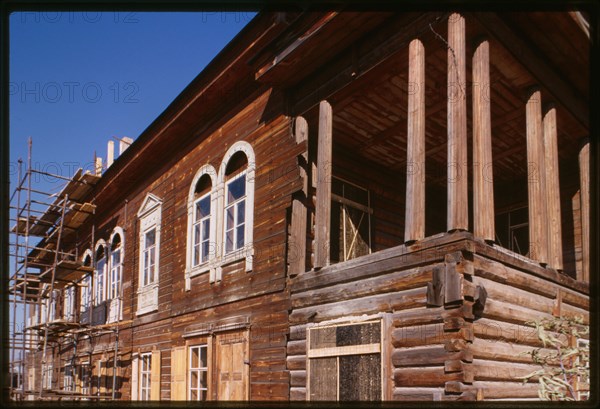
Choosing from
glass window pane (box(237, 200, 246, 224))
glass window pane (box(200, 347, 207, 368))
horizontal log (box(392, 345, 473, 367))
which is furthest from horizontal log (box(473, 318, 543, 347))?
glass window pane (box(200, 347, 207, 368))

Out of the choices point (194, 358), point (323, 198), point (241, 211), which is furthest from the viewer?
point (194, 358)

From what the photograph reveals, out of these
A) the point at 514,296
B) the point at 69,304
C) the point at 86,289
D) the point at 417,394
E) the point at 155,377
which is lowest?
the point at 155,377

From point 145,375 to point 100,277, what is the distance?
568 cm

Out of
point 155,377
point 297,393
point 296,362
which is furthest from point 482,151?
point 155,377

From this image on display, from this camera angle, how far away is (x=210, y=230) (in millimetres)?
13281

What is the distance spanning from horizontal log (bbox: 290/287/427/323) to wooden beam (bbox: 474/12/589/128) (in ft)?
13.1

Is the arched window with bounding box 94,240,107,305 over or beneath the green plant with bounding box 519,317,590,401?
over

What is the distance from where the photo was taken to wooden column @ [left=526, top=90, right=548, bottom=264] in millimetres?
9430

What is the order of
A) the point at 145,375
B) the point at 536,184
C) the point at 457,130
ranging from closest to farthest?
the point at 457,130 → the point at 536,184 → the point at 145,375

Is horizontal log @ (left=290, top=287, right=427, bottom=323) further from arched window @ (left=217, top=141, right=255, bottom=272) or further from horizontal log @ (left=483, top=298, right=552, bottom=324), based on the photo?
arched window @ (left=217, top=141, right=255, bottom=272)

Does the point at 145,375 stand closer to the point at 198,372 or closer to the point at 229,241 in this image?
the point at 198,372

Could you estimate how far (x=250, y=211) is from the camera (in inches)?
468

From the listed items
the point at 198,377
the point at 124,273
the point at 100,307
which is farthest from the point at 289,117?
the point at 100,307

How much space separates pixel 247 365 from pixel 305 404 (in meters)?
2.06
